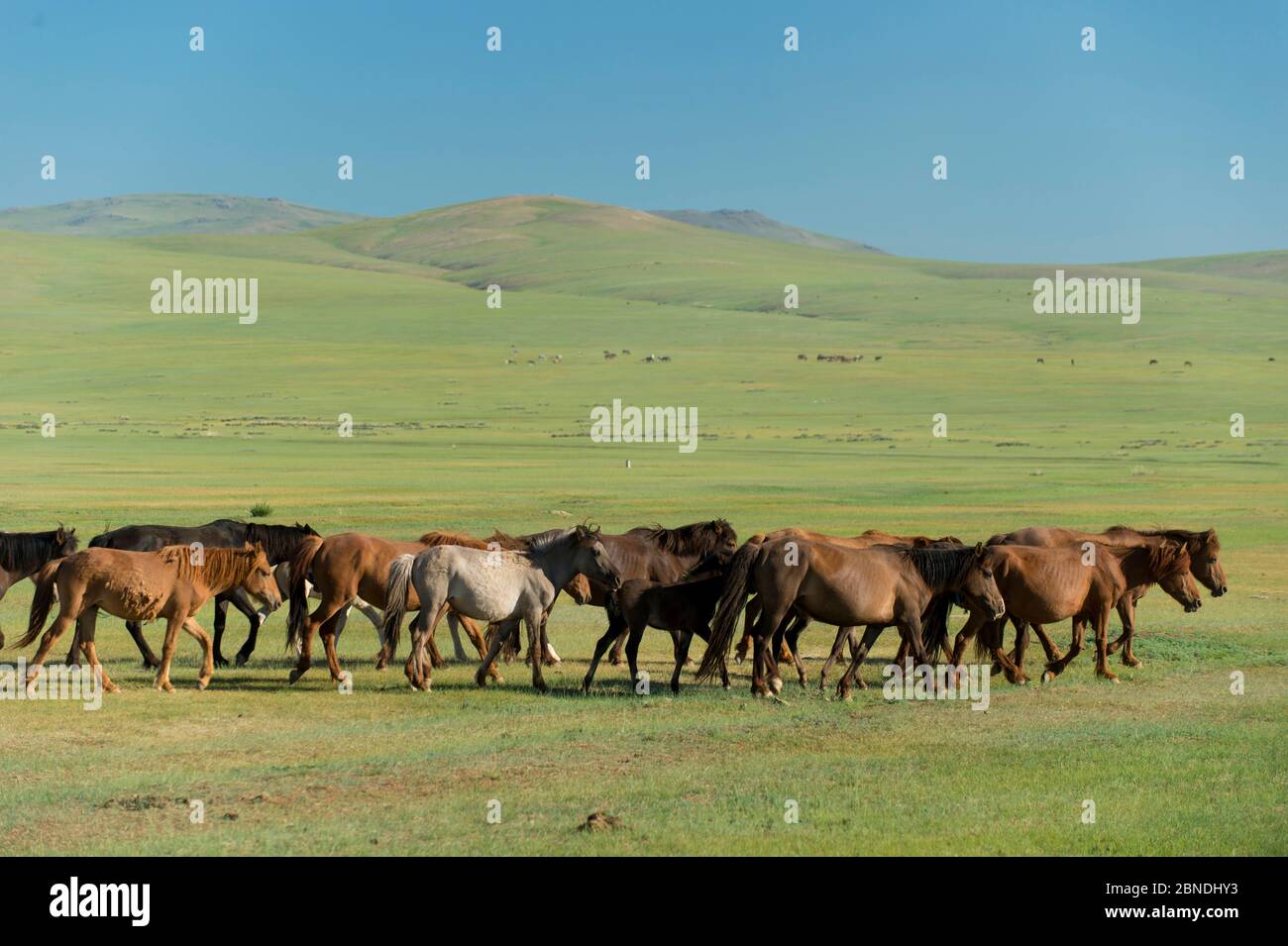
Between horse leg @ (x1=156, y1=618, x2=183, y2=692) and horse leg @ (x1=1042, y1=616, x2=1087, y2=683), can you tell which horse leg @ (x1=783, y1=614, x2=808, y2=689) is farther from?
horse leg @ (x1=156, y1=618, x2=183, y2=692)

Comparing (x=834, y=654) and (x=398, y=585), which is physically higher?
(x=398, y=585)

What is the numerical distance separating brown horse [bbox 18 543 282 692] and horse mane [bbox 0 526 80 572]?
6.54 feet

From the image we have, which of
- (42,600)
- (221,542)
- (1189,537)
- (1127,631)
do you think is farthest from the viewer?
(1189,537)

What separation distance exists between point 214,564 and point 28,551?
2.91 meters

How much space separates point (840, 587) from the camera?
14180mm

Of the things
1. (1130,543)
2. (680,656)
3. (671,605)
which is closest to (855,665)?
(680,656)

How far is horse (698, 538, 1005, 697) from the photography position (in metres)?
14.2

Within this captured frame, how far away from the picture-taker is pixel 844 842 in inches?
347

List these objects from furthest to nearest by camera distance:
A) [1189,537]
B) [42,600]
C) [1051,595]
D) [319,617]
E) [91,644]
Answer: [1189,537] → [319,617] → [1051,595] → [42,600] → [91,644]

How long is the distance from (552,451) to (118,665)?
147 feet

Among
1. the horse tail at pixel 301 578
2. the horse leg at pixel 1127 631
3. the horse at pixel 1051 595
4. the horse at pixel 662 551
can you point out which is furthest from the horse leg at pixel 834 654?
the horse tail at pixel 301 578

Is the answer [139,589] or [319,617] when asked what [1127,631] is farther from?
[139,589]

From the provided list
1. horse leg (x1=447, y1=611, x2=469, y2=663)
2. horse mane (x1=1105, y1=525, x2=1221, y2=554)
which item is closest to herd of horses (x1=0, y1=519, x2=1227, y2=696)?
horse leg (x1=447, y1=611, x2=469, y2=663)

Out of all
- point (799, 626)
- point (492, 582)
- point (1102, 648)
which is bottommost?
point (1102, 648)
